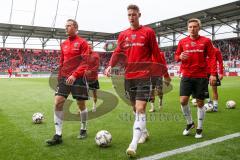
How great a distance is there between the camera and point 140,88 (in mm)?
4898

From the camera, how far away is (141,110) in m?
4.68

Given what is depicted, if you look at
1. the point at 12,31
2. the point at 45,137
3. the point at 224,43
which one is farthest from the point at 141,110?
the point at 12,31

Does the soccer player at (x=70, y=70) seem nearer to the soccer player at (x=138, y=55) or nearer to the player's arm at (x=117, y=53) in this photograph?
the player's arm at (x=117, y=53)

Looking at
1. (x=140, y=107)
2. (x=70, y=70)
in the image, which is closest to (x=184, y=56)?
(x=140, y=107)

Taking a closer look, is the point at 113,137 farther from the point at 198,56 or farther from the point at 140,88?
the point at 198,56

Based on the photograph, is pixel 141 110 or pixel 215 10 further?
pixel 215 10

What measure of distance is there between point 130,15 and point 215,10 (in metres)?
31.5

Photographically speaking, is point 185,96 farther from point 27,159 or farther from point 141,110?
point 27,159

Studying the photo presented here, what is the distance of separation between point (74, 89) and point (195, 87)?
7.54ft

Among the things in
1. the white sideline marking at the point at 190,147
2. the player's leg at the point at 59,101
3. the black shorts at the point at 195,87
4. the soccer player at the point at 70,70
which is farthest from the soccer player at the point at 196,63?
the player's leg at the point at 59,101

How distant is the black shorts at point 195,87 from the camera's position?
18.7ft

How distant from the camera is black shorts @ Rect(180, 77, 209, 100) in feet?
18.7

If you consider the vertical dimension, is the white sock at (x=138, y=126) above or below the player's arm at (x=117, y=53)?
below

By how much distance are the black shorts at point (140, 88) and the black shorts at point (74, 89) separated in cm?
95
